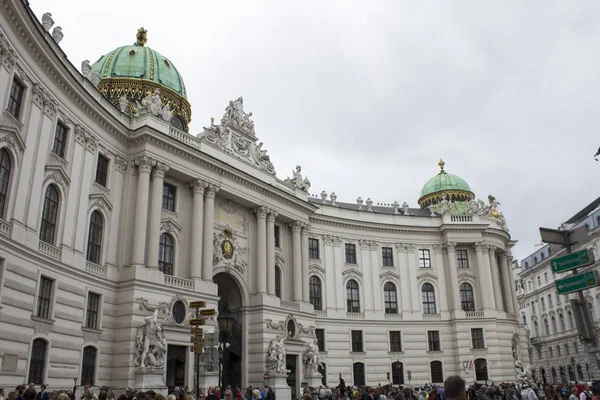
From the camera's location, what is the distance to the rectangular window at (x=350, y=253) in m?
51.6

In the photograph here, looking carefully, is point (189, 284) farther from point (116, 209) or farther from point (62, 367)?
point (62, 367)

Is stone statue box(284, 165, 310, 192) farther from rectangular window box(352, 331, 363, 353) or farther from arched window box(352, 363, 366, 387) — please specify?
arched window box(352, 363, 366, 387)

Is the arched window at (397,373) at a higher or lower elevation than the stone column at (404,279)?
lower

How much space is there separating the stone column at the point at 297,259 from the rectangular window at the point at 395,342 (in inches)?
485

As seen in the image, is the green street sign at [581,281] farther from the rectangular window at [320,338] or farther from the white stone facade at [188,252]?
the rectangular window at [320,338]

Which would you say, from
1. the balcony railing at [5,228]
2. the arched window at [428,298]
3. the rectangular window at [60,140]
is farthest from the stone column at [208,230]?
the arched window at [428,298]

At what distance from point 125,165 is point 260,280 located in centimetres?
1252

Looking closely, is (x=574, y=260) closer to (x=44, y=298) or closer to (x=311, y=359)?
(x=44, y=298)

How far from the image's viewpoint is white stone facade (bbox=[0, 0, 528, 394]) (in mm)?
24578

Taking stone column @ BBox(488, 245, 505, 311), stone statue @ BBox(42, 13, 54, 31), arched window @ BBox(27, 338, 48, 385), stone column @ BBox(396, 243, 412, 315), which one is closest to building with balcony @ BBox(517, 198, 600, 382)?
stone column @ BBox(488, 245, 505, 311)

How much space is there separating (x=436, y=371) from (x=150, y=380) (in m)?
30.2

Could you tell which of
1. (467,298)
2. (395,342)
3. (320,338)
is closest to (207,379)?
(320,338)

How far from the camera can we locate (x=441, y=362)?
167ft

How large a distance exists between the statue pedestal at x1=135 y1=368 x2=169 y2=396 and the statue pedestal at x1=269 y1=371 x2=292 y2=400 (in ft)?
30.3
